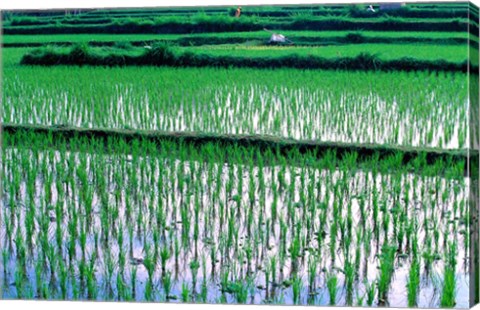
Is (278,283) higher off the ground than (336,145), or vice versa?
(336,145)

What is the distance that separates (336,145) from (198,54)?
1.03m

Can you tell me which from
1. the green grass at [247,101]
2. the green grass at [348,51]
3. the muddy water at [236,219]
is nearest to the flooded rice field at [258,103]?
the green grass at [247,101]

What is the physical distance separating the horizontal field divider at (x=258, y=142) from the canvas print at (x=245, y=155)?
1 centimetres

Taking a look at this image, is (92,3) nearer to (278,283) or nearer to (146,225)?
(146,225)

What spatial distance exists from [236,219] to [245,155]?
459 mm

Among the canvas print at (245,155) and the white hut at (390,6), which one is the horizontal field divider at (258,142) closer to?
the canvas print at (245,155)

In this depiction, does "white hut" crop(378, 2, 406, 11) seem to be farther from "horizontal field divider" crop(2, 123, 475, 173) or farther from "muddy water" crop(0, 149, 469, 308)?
"muddy water" crop(0, 149, 469, 308)

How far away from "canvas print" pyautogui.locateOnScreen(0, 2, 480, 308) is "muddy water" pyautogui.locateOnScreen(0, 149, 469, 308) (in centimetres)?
1

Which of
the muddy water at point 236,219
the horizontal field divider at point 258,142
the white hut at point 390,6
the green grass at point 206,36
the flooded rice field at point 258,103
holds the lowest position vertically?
the muddy water at point 236,219

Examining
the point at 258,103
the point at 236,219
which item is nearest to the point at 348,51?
the point at 258,103

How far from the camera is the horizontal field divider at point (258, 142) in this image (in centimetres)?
614

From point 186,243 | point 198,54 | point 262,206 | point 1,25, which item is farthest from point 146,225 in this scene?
point 1,25

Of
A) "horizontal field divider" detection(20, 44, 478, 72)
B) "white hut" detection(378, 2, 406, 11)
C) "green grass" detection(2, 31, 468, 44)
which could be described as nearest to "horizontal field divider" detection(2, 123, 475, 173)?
"horizontal field divider" detection(20, 44, 478, 72)

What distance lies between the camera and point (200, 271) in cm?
600
